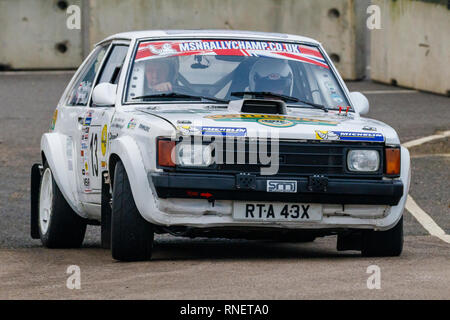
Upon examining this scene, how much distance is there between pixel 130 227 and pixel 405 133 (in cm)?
1172

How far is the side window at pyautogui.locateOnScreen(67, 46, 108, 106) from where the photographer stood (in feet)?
34.1

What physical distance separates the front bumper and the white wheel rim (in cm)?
235

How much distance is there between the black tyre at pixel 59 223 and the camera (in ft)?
33.5

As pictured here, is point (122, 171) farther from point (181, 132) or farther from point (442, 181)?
point (442, 181)

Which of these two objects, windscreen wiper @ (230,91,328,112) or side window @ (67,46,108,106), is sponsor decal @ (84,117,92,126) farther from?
windscreen wiper @ (230,91,328,112)

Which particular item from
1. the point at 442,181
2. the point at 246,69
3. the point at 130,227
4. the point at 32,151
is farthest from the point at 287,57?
the point at 32,151

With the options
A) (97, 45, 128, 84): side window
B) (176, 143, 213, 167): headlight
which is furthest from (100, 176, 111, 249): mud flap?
(176, 143, 213, 167): headlight

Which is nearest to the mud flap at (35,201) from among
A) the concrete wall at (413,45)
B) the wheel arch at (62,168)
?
the wheel arch at (62,168)

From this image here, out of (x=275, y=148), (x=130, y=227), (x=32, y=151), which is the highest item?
(x=275, y=148)

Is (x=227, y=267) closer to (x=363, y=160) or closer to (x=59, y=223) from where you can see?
(x=363, y=160)

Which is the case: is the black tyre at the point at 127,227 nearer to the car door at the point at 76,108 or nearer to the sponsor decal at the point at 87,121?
the sponsor decal at the point at 87,121

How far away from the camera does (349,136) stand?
27.9 feet

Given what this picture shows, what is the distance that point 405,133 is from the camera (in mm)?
19656

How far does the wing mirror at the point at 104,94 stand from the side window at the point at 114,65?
1.21 ft
